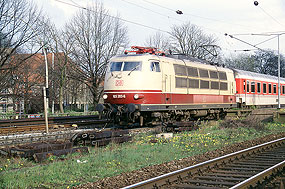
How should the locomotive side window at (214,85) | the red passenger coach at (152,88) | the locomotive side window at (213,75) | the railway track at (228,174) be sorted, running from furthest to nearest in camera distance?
the locomotive side window at (214,85) → the locomotive side window at (213,75) → the red passenger coach at (152,88) → the railway track at (228,174)

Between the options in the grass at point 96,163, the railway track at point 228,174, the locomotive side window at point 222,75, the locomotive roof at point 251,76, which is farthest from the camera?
the locomotive roof at point 251,76

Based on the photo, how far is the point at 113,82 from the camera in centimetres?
1630

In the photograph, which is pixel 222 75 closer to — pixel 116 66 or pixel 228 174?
pixel 116 66

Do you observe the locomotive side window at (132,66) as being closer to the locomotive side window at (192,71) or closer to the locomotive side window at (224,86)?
the locomotive side window at (192,71)

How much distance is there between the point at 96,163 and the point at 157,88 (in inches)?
324

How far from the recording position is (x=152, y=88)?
15992mm

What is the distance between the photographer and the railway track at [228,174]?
6.41 metres

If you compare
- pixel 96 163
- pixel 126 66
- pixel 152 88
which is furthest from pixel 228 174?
pixel 126 66

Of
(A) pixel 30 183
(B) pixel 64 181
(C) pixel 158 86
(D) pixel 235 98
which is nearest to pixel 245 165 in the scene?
(B) pixel 64 181

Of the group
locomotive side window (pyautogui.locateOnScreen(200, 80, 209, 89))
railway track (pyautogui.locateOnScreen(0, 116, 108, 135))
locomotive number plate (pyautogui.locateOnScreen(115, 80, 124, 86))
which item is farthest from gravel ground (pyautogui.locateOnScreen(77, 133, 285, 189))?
railway track (pyautogui.locateOnScreen(0, 116, 108, 135))

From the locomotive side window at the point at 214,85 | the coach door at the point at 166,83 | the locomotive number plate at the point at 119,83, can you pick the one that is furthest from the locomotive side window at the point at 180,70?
the locomotive side window at the point at 214,85

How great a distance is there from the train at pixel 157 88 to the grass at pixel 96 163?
2.95 m

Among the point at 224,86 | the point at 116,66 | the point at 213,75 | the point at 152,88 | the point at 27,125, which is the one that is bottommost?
the point at 27,125

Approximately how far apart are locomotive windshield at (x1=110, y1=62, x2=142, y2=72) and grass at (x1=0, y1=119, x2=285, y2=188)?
3.95 meters
